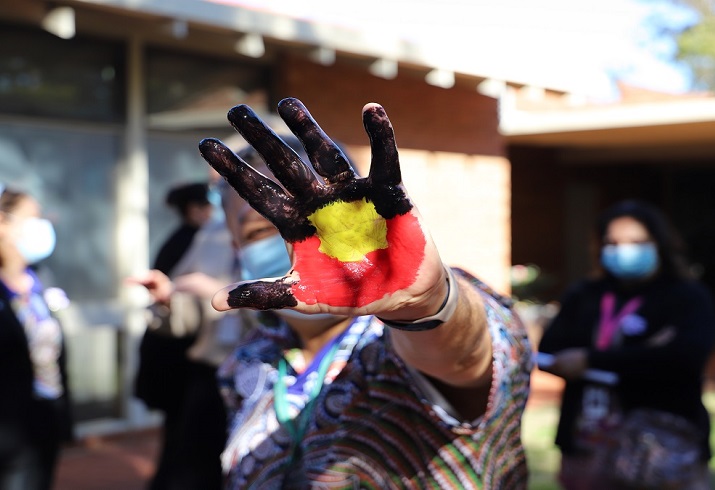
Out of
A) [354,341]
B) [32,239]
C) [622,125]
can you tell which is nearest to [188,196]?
[32,239]

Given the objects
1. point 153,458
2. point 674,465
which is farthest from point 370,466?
point 153,458

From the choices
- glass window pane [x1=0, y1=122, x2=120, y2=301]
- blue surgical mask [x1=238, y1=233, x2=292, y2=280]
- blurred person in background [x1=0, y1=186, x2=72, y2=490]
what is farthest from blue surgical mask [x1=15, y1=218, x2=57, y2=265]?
glass window pane [x1=0, y1=122, x2=120, y2=301]

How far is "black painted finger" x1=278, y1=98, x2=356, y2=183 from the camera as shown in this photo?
1.50m

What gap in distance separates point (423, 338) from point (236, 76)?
Result: 6.42 meters

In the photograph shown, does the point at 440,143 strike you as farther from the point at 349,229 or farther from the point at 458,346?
the point at 349,229

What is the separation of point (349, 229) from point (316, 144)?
15cm

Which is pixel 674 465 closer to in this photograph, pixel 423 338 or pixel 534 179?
pixel 423 338

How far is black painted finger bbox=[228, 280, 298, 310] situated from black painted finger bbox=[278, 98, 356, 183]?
191 millimetres

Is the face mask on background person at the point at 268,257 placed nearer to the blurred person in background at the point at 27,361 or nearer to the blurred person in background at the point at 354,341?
the blurred person in background at the point at 354,341

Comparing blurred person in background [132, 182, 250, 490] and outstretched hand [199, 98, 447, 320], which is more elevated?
outstretched hand [199, 98, 447, 320]

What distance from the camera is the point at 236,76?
25.7ft

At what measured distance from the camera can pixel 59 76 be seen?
7.00 meters

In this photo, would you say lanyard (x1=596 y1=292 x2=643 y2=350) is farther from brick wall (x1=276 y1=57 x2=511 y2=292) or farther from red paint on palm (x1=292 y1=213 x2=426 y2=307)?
brick wall (x1=276 y1=57 x2=511 y2=292)

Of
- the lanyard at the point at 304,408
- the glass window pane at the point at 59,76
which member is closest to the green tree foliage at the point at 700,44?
the glass window pane at the point at 59,76
